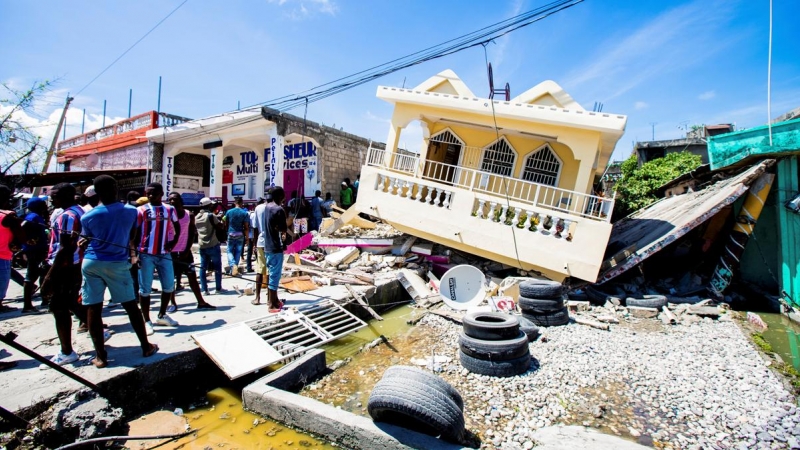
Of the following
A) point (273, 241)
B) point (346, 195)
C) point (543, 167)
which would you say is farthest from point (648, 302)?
point (346, 195)

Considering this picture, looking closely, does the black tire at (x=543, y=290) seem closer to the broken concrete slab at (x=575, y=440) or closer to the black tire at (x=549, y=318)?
the black tire at (x=549, y=318)

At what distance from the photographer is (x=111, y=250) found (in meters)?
3.62

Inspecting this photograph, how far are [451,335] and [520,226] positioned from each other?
3419 millimetres

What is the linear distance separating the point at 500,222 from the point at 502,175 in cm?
207

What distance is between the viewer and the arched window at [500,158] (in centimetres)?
1172

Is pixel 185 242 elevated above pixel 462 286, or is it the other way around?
pixel 185 242

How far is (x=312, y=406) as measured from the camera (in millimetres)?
3438

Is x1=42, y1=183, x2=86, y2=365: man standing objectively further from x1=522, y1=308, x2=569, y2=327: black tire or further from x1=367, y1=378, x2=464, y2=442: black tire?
x1=522, y1=308, x2=569, y2=327: black tire

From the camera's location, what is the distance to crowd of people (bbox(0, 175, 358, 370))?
11.8 ft

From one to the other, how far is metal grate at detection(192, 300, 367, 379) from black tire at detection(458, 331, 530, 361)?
1830 mm

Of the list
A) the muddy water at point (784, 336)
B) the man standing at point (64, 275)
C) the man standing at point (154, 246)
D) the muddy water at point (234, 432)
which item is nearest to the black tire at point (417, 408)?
the muddy water at point (234, 432)

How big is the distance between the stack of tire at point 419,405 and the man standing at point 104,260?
2.60 m

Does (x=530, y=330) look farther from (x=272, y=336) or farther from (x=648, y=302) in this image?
(x=272, y=336)

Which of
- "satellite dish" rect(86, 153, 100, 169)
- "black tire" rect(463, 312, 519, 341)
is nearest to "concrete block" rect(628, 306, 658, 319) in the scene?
"black tire" rect(463, 312, 519, 341)
